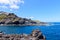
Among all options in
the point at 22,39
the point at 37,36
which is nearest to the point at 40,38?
the point at 37,36

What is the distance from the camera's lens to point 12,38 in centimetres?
6912

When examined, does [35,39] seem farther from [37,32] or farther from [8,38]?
[8,38]

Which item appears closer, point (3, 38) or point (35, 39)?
point (35, 39)

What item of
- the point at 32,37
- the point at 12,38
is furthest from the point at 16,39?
the point at 32,37

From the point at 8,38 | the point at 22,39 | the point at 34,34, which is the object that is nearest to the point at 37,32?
the point at 34,34

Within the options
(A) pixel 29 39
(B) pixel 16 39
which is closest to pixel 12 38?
(B) pixel 16 39

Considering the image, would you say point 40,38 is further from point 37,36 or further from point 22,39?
point 22,39

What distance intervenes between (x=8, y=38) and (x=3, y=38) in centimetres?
191

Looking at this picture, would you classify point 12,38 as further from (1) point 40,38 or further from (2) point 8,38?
(1) point 40,38

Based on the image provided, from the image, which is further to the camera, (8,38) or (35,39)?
(8,38)

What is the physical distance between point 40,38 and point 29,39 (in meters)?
4.40

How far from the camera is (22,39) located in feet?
228

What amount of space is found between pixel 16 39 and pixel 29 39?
4917 millimetres

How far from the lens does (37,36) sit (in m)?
68.4
